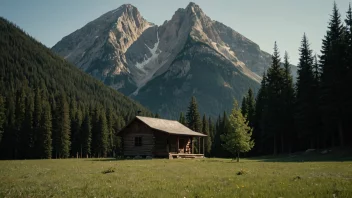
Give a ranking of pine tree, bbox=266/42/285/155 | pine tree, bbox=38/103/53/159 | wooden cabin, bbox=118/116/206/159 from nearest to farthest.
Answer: wooden cabin, bbox=118/116/206/159 → pine tree, bbox=266/42/285/155 → pine tree, bbox=38/103/53/159

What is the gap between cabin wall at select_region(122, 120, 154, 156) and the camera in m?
53.7

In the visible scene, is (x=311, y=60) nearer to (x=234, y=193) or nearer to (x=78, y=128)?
(x=234, y=193)

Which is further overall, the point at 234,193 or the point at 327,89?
the point at 327,89

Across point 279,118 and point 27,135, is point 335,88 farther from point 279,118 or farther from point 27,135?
point 27,135

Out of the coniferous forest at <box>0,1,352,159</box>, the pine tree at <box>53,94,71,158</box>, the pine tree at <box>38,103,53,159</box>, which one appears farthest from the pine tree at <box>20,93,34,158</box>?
the pine tree at <box>53,94,71,158</box>

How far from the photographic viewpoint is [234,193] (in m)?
11.6

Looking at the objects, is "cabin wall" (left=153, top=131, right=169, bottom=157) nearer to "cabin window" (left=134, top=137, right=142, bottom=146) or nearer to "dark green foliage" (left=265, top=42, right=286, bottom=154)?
"cabin window" (left=134, top=137, right=142, bottom=146)

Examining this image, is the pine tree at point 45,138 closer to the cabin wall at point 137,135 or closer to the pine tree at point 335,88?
the cabin wall at point 137,135

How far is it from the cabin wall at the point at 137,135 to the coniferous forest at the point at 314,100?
1417 cm

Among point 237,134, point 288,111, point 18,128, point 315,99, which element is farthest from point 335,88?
point 18,128

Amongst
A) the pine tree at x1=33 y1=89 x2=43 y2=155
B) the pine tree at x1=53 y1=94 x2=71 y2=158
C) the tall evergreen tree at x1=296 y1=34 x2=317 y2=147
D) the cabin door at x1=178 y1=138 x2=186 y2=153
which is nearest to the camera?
the tall evergreen tree at x1=296 y1=34 x2=317 y2=147

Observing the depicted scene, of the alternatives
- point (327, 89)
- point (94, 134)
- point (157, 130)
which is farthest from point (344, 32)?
point (94, 134)

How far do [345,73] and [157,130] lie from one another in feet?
96.5

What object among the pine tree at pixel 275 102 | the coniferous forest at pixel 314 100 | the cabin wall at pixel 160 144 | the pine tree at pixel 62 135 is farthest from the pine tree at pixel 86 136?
the pine tree at pixel 275 102
